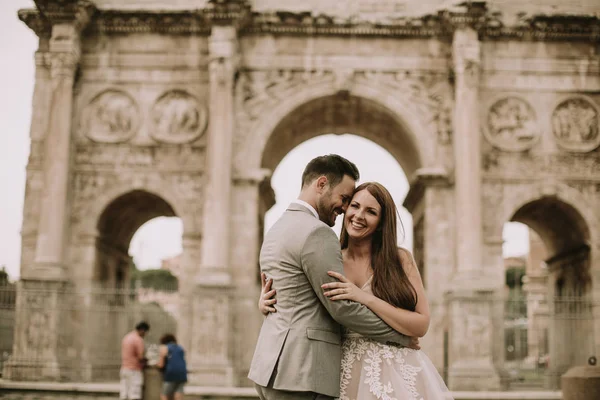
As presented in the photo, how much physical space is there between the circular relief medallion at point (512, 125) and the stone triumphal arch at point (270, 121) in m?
0.03

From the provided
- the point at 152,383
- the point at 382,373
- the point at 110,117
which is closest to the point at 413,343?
the point at 382,373

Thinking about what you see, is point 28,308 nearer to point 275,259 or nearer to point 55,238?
point 55,238

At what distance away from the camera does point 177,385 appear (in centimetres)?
1036

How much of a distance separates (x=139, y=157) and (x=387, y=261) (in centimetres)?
1434

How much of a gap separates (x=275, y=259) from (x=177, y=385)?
23.6 ft

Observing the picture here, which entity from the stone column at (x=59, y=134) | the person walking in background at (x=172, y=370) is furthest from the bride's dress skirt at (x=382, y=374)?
the stone column at (x=59, y=134)

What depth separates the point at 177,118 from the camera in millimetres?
17531

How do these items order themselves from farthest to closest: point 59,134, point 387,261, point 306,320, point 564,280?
1. point 564,280
2. point 59,134
3. point 387,261
4. point 306,320

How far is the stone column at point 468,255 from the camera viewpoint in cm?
1538

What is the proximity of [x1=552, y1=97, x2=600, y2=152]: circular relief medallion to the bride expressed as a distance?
47.8ft

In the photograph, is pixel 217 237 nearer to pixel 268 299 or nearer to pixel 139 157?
pixel 139 157

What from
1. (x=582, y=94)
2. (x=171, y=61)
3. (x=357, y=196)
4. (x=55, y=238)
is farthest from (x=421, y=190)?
(x=357, y=196)

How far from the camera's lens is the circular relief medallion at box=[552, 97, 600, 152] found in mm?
17344

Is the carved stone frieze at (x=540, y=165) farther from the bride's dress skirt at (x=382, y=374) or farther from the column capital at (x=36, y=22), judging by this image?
the bride's dress skirt at (x=382, y=374)
